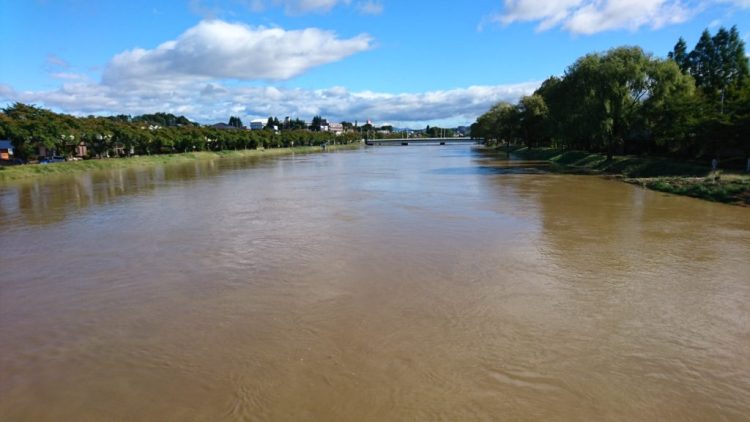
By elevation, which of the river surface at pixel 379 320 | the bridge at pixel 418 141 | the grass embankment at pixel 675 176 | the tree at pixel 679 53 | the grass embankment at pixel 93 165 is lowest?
the river surface at pixel 379 320

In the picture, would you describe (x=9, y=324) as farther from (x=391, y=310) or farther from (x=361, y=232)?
(x=361, y=232)

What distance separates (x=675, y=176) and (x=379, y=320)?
1062 inches

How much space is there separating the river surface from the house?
43.4 metres

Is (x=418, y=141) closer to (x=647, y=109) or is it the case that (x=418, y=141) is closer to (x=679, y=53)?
(x=679, y=53)

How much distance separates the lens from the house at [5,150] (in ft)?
168

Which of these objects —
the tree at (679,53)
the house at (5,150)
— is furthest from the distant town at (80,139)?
the tree at (679,53)

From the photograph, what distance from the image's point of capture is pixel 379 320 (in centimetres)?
812

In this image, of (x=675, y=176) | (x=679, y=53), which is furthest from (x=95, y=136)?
(x=679, y=53)

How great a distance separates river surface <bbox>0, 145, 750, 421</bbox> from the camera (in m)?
5.76

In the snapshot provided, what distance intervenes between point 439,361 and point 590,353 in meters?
2.19

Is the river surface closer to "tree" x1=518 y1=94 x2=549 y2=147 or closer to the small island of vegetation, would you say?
the small island of vegetation

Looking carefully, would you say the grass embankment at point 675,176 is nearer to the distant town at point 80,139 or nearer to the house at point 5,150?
the distant town at point 80,139

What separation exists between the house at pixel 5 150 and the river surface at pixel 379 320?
1707 inches

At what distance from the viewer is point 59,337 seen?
7703 mm
